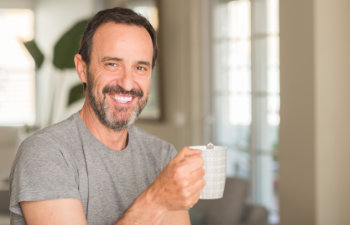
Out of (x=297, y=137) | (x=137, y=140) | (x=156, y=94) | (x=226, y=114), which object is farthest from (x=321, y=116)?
(x=156, y=94)

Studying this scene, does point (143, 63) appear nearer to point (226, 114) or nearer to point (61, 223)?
point (61, 223)

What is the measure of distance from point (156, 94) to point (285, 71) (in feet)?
8.06

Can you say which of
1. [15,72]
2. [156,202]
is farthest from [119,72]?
[15,72]

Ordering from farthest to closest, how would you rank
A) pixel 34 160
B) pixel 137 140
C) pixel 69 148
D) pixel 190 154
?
1. pixel 137 140
2. pixel 69 148
3. pixel 34 160
4. pixel 190 154

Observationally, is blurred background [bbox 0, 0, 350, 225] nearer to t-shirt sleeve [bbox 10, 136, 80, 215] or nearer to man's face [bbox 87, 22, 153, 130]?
man's face [bbox 87, 22, 153, 130]

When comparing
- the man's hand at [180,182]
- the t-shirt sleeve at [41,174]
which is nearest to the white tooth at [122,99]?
the t-shirt sleeve at [41,174]

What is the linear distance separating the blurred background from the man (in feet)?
3.44

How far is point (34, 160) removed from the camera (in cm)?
119

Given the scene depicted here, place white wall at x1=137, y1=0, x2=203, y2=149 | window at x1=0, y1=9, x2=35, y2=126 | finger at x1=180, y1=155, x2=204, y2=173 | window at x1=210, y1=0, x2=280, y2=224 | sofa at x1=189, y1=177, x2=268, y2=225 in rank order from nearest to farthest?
finger at x1=180, y1=155, x2=204, y2=173 → sofa at x1=189, y1=177, x2=268, y2=225 → window at x1=210, y1=0, x2=280, y2=224 → white wall at x1=137, y1=0, x2=203, y2=149 → window at x1=0, y1=9, x2=35, y2=126

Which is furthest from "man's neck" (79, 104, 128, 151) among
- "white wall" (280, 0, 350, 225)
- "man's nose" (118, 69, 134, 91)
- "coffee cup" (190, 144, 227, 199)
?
"white wall" (280, 0, 350, 225)

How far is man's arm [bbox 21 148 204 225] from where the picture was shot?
3.56ft

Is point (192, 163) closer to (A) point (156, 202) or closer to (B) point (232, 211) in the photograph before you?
(A) point (156, 202)

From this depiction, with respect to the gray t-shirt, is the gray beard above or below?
above

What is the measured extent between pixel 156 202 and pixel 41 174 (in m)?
0.27
